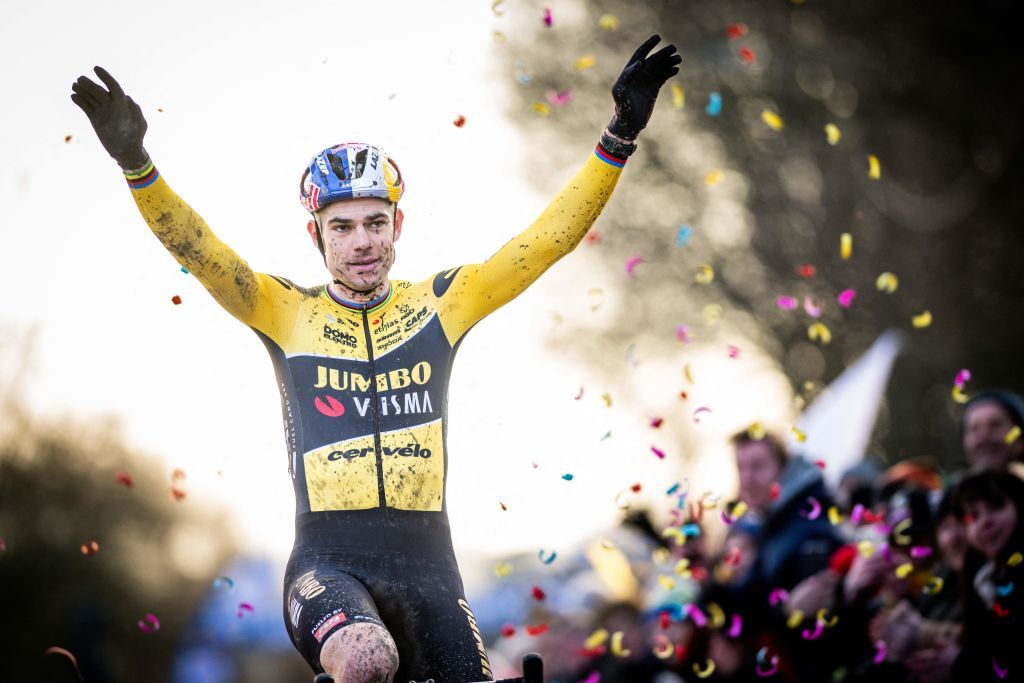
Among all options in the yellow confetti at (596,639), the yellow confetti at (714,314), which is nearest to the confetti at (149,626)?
the yellow confetti at (596,639)

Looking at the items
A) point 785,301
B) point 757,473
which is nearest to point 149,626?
point 757,473

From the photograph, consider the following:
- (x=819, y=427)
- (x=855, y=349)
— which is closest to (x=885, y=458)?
(x=855, y=349)

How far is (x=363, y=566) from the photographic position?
7.15 metres

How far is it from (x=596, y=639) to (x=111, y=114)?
6342mm

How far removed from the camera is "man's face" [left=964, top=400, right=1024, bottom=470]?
11.1 m

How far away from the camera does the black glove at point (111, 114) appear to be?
701 cm

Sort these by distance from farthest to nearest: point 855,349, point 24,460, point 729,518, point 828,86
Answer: point 828,86 → point 855,349 → point 24,460 → point 729,518

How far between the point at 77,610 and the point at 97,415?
7.85 feet

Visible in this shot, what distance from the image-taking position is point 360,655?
6.39 m

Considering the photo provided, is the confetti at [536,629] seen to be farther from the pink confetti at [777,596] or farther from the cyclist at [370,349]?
the cyclist at [370,349]

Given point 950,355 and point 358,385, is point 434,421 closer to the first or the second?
point 358,385

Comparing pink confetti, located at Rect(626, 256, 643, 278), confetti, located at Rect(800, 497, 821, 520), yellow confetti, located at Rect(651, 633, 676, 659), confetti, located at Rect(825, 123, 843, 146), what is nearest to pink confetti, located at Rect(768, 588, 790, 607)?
confetti, located at Rect(800, 497, 821, 520)

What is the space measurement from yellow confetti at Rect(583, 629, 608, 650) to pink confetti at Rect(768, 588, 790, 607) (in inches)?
51.2

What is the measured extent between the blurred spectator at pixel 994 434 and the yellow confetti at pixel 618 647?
295cm
